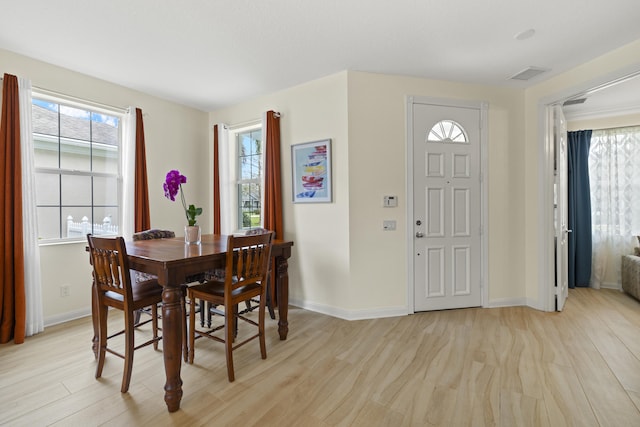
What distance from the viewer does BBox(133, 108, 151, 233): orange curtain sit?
3.51 meters

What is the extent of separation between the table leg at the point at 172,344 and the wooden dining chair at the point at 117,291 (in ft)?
0.95

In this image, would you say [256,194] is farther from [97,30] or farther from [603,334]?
[603,334]

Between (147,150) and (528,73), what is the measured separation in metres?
4.46

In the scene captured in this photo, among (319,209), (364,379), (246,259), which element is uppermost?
(319,209)

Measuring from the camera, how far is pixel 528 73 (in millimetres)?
3066

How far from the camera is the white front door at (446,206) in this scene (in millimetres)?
3262

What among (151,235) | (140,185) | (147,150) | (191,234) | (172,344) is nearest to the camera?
(172,344)

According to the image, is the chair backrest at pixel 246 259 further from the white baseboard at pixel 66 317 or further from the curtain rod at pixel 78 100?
the curtain rod at pixel 78 100

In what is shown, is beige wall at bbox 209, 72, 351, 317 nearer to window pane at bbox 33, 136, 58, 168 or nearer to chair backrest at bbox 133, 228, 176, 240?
chair backrest at bbox 133, 228, 176, 240

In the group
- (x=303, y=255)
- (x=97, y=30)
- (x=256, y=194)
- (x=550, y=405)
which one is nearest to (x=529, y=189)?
(x=550, y=405)

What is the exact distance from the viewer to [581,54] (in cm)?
270

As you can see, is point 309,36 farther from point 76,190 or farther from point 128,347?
point 76,190

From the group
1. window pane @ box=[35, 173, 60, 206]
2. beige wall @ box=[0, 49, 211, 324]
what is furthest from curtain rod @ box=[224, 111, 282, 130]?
window pane @ box=[35, 173, 60, 206]

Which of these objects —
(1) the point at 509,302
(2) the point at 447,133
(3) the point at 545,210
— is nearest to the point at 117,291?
(2) the point at 447,133
